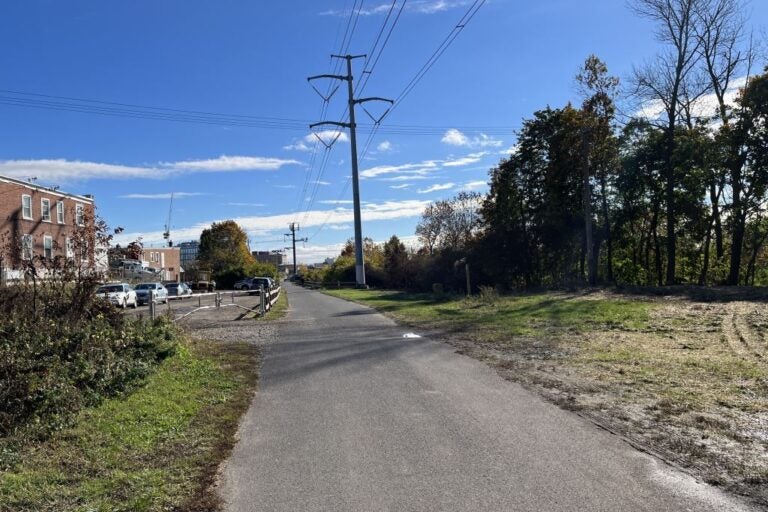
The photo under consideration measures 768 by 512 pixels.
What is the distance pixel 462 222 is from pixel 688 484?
240ft

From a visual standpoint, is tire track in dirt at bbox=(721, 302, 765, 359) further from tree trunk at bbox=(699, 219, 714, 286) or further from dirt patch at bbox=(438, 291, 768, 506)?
tree trunk at bbox=(699, 219, 714, 286)

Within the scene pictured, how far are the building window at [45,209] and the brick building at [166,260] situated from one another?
44125 mm

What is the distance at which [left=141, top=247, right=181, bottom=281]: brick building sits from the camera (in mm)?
94688

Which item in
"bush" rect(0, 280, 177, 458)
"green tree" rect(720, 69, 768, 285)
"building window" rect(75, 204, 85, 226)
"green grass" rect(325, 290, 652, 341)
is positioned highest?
"green tree" rect(720, 69, 768, 285)

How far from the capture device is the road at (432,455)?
4.64 m

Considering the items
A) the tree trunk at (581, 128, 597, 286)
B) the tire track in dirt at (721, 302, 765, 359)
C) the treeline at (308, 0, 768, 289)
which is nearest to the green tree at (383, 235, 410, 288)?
the treeline at (308, 0, 768, 289)

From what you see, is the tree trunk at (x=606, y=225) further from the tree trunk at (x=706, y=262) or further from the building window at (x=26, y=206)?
the building window at (x=26, y=206)

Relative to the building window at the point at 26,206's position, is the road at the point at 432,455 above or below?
below

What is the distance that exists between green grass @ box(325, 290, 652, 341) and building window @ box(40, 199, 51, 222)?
34398mm

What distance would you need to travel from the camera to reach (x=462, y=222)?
77.3 metres

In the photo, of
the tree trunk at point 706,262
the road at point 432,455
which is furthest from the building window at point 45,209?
the tree trunk at point 706,262

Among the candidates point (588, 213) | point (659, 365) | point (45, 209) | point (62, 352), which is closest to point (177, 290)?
point (45, 209)

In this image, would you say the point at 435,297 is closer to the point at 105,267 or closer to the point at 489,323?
the point at 489,323

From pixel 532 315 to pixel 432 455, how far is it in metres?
14.6
